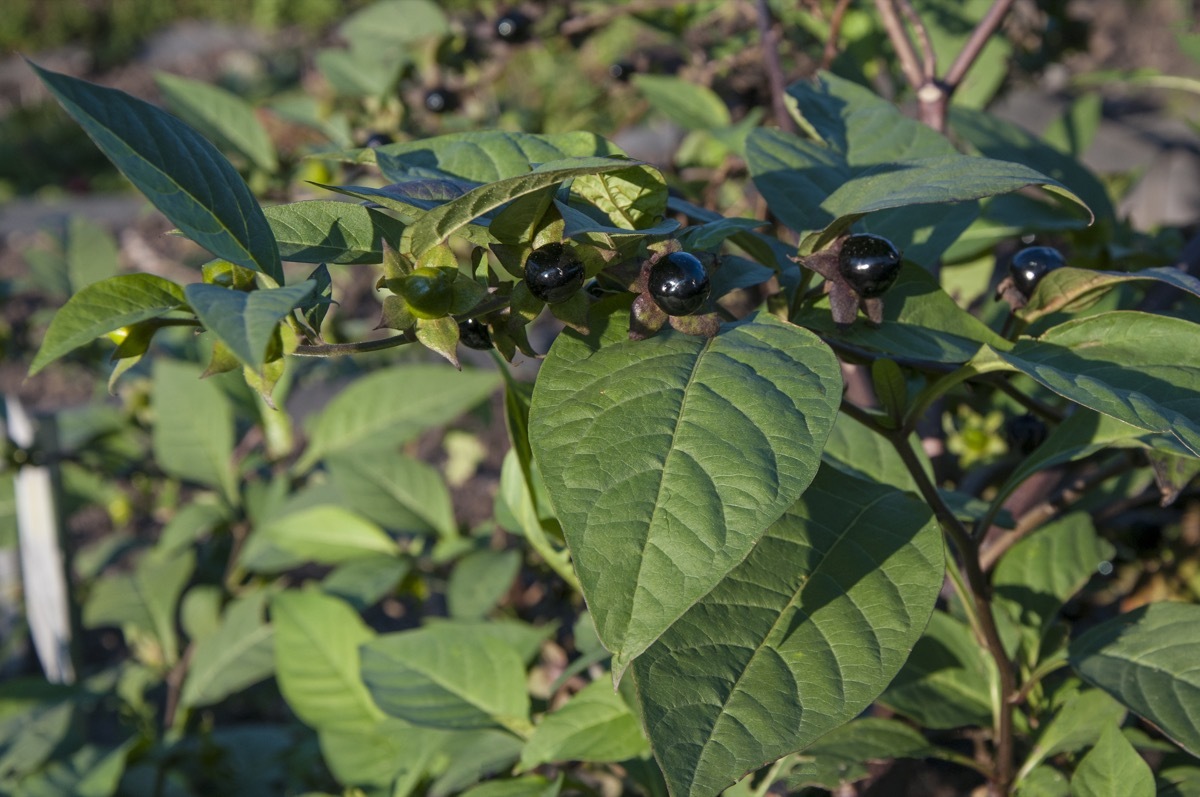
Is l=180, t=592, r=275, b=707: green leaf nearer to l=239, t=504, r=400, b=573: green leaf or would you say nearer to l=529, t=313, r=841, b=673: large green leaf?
l=239, t=504, r=400, b=573: green leaf

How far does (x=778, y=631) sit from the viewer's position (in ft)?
1.95

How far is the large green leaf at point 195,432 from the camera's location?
1617 millimetres

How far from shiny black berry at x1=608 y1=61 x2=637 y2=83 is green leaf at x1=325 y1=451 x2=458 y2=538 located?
77 centimetres

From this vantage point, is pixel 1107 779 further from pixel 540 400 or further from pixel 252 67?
pixel 252 67

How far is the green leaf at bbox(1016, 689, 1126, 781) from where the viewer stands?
817 millimetres

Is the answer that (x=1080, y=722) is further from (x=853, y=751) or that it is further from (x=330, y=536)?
(x=330, y=536)

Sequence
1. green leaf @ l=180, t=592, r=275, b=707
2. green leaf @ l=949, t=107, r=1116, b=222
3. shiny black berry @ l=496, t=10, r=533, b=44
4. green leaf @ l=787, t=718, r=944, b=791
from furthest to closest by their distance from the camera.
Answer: shiny black berry @ l=496, t=10, r=533, b=44, green leaf @ l=180, t=592, r=275, b=707, green leaf @ l=949, t=107, r=1116, b=222, green leaf @ l=787, t=718, r=944, b=791

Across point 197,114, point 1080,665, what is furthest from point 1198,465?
point 197,114

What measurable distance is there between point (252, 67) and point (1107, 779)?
9746 mm

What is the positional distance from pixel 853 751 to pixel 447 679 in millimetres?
402

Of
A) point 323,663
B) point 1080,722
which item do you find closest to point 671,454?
point 1080,722

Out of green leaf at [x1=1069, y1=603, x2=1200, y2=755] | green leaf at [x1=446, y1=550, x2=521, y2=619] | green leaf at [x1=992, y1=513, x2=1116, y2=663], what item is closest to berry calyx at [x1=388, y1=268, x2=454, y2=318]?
green leaf at [x1=1069, y1=603, x2=1200, y2=755]

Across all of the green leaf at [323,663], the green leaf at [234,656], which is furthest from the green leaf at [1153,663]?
the green leaf at [234,656]

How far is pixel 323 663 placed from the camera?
1.21 metres
